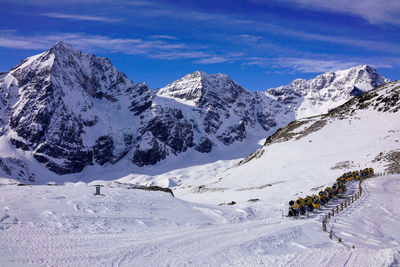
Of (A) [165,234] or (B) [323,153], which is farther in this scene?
(B) [323,153]

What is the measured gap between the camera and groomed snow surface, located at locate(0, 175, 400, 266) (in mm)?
15688

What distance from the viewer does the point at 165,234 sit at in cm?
1983

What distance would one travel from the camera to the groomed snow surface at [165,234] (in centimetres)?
1569

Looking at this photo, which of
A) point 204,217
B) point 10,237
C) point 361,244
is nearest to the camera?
point 10,237

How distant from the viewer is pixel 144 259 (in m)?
15.4

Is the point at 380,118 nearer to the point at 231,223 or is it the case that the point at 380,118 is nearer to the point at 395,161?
the point at 395,161

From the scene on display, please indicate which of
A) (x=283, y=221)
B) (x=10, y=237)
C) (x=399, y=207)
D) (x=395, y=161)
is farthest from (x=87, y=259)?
(x=395, y=161)

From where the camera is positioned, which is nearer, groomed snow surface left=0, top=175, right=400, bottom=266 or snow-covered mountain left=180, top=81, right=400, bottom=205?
groomed snow surface left=0, top=175, right=400, bottom=266

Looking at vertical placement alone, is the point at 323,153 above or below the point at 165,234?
above

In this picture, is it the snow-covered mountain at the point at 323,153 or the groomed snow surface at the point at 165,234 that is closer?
the groomed snow surface at the point at 165,234

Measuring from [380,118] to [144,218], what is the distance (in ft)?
275

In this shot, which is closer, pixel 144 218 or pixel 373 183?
pixel 144 218

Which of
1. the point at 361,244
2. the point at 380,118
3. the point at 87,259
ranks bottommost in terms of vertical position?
the point at 361,244

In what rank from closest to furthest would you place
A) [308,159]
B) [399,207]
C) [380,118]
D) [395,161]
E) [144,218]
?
[144,218] → [399,207] → [395,161] → [308,159] → [380,118]
